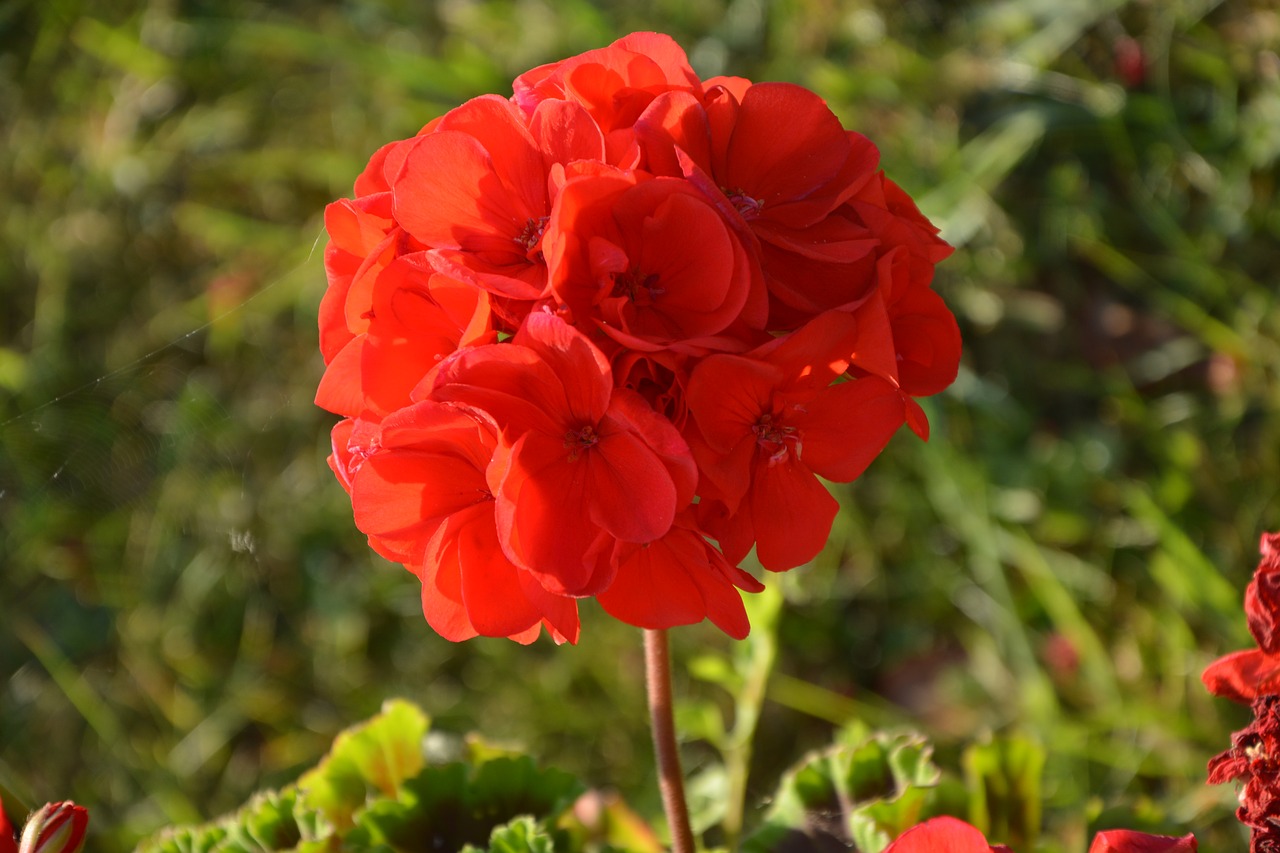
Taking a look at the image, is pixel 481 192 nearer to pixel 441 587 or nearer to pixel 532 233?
pixel 532 233

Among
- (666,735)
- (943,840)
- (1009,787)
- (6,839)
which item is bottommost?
(1009,787)

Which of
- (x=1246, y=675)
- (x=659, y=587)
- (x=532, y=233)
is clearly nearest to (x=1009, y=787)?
(x=1246, y=675)

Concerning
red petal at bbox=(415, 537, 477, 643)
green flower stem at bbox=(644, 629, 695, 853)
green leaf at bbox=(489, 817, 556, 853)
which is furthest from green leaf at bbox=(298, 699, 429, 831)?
red petal at bbox=(415, 537, 477, 643)

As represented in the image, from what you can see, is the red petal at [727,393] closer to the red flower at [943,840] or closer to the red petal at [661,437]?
the red petal at [661,437]

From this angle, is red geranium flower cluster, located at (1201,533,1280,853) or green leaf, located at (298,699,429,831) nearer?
red geranium flower cluster, located at (1201,533,1280,853)

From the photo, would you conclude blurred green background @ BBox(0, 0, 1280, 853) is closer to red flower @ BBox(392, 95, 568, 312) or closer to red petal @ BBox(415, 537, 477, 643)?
red petal @ BBox(415, 537, 477, 643)

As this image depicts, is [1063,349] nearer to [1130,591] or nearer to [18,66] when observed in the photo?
[1130,591]
